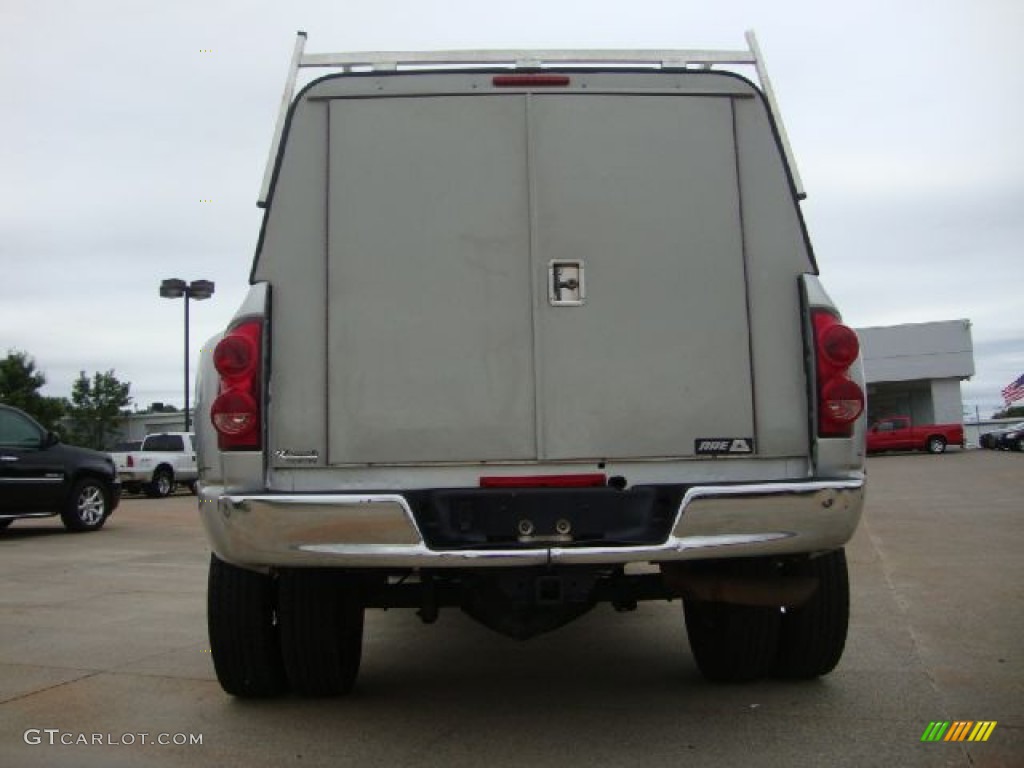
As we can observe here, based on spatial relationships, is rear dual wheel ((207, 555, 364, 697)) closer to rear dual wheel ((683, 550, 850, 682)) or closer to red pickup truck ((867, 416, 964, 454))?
rear dual wheel ((683, 550, 850, 682))

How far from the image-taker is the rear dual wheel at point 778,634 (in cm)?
402

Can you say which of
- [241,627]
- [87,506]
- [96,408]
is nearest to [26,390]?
[96,408]

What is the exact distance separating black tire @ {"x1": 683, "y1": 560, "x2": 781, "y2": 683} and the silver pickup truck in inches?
21.6

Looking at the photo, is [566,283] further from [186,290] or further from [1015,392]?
[1015,392]

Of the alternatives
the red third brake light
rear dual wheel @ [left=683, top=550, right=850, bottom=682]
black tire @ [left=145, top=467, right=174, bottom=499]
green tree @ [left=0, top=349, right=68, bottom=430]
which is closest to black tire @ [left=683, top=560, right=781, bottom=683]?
rear dual wheel @ [left=683, top=550, right=850, bottom=682]

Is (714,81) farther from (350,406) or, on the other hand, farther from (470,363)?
(350,406)

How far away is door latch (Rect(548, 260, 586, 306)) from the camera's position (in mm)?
3398

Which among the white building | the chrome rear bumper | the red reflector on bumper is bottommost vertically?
the chrome rear bumper

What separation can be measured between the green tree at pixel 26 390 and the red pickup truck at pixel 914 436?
122 feet

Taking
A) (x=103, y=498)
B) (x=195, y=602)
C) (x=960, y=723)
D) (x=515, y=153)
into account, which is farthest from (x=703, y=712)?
(x=103, y=498)

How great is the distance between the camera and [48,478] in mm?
11664

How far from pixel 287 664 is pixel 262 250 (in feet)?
5.84

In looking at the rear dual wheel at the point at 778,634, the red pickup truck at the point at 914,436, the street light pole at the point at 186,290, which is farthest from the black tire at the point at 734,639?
the red pickup truck at the point at 914,436

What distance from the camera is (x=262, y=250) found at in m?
3.44
